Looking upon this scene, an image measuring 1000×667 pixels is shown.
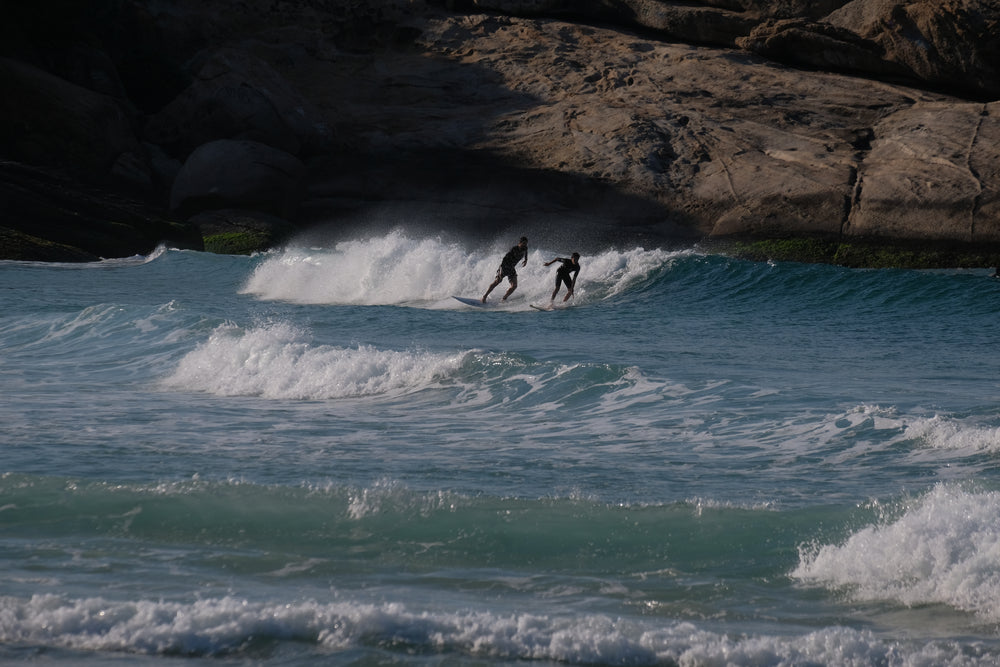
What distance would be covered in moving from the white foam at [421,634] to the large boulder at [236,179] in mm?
26019

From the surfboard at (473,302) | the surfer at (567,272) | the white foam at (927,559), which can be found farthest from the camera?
the surfboard at (473,302)

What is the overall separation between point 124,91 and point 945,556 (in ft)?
107

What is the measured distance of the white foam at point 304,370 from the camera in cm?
1167

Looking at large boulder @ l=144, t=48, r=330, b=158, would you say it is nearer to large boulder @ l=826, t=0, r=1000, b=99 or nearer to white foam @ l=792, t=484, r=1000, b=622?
large boulder @ l=826, t=0, r=1000, b=99

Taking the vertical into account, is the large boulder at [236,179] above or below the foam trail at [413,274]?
above

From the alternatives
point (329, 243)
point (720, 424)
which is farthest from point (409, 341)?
point (329, 243)

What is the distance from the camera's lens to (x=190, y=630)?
4.88 metres

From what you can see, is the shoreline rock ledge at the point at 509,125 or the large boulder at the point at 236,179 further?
the large boulder at the point at 236,179

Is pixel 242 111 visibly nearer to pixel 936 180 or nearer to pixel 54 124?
pixel 54 124

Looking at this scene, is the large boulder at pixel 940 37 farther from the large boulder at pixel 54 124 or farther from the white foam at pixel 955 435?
the white foam at pixel 955 435

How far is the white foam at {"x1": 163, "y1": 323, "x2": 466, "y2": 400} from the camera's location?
11.7m

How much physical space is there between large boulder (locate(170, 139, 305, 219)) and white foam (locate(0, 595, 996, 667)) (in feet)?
85.4

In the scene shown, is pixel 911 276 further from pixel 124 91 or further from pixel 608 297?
pixel 124 91

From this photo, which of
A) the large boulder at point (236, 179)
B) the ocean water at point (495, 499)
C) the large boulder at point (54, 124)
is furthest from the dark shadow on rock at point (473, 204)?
the ocean water at point (495, 499)
